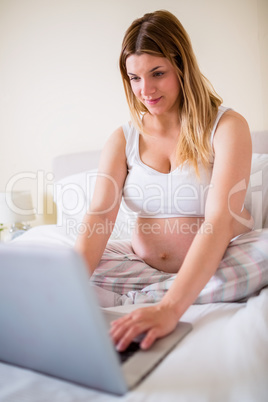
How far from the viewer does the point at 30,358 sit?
585mm

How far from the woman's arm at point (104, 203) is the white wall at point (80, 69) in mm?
825

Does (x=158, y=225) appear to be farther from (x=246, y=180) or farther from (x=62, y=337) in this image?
(x=62, y=337)

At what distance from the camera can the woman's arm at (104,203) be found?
3.57 feet

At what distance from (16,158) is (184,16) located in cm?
147

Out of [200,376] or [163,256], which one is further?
[163,256]

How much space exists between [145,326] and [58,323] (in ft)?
0.66

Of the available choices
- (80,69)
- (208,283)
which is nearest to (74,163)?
(80,69)

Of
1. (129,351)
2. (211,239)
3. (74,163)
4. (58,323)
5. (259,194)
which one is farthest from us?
(74,163)

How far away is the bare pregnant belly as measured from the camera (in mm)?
1178

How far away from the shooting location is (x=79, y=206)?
1.84 metres

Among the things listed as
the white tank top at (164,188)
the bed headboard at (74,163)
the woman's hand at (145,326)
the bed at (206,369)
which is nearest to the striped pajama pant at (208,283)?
the bed at (206,369)

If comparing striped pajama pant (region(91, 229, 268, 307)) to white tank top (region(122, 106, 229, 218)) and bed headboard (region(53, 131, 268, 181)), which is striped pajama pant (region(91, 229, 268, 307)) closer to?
white tank top (region(122, 106, 229, 218))

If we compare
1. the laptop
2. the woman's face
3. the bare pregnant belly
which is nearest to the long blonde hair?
the woman's face

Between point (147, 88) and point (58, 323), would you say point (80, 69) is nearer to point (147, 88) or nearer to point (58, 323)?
point (147, 88)
